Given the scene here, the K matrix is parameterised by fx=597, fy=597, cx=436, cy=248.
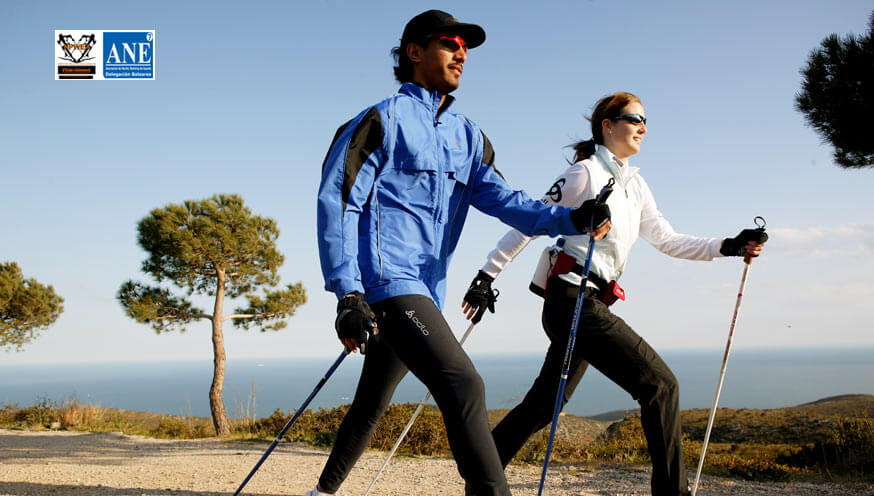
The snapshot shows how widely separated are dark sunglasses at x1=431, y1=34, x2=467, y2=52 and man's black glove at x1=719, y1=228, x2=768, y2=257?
205 centimetres

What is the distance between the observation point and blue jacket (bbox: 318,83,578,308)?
7.83 ft

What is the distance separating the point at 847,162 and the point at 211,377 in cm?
1620

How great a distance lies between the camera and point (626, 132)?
350 centimetres

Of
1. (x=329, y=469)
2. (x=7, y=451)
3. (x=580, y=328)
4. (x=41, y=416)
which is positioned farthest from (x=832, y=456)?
(x=41, y=416)

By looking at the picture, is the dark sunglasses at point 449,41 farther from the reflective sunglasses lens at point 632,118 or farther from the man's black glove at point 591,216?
the reflective sunglasses lens at point 632,118

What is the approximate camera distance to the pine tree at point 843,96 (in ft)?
27.0

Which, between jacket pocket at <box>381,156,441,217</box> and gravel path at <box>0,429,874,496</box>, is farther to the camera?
gravel path at <box>0,429,874,496</box>

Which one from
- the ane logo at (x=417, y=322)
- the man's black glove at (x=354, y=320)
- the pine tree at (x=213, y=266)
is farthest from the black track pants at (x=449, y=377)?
the pine tree at (x=213, y=266)

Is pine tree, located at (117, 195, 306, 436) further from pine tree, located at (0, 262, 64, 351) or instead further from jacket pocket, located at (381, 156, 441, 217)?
jacket pocket, located at (381, 156, 441, 217)

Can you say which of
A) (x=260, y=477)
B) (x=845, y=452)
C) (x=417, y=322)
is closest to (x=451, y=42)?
(x=417, y=322)

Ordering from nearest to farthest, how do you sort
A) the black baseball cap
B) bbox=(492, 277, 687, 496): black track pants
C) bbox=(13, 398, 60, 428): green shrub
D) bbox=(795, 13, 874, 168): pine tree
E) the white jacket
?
the black baseball cap, bbox=(492, 277, 687, 496): black track pants, the white jacket, bbox=(795, 13, 874, 168): pine tree, bbox=(13, 398, 60, 428): green shrub

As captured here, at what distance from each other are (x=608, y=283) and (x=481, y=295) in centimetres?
75

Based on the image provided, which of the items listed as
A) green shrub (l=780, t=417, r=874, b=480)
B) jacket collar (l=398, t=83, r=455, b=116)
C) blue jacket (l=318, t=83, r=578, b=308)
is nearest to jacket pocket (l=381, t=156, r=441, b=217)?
blue jacket (l=318, t=83, r=578, b=308)

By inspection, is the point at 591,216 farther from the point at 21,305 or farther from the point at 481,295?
the point at 21,305
